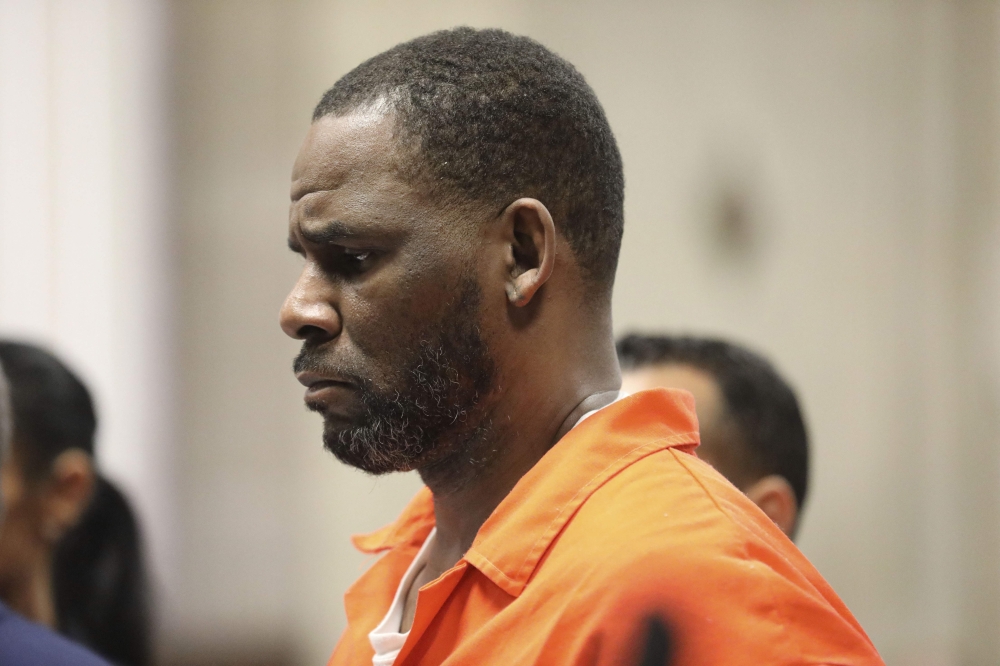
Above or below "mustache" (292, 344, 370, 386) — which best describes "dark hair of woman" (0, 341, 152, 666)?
below

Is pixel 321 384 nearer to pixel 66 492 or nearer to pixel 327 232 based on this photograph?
pixel 327 232

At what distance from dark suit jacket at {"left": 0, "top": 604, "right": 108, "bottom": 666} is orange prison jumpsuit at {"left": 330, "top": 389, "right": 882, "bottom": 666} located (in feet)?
2.57

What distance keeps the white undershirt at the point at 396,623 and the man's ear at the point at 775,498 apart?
0.83 meters

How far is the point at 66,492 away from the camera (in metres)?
2.78

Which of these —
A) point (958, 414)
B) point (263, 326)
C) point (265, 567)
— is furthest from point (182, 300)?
point (958, 414)

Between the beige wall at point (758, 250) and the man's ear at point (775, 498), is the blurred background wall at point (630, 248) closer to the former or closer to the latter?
Result: the beige wall at point (758, 250)

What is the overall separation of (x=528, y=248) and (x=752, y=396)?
3.44ft

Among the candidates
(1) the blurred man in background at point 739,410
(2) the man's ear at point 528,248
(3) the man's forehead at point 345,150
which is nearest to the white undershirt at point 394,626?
(2) the man's ear at point 528,248

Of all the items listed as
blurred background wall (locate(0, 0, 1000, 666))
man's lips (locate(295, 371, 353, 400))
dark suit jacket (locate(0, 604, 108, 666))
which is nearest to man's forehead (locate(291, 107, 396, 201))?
man's lips (locate(295, 371, 353, 400))

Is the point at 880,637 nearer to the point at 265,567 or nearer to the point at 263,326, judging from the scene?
the point at 265,567

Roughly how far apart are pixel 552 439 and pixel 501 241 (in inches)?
11.0

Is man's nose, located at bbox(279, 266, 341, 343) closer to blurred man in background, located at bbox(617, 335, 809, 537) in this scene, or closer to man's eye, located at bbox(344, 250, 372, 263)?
man's eye, located at bbox(344, 250, 372, 263)

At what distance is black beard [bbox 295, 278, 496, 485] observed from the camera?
4.59ft

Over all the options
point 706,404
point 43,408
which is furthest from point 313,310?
point 43,408
